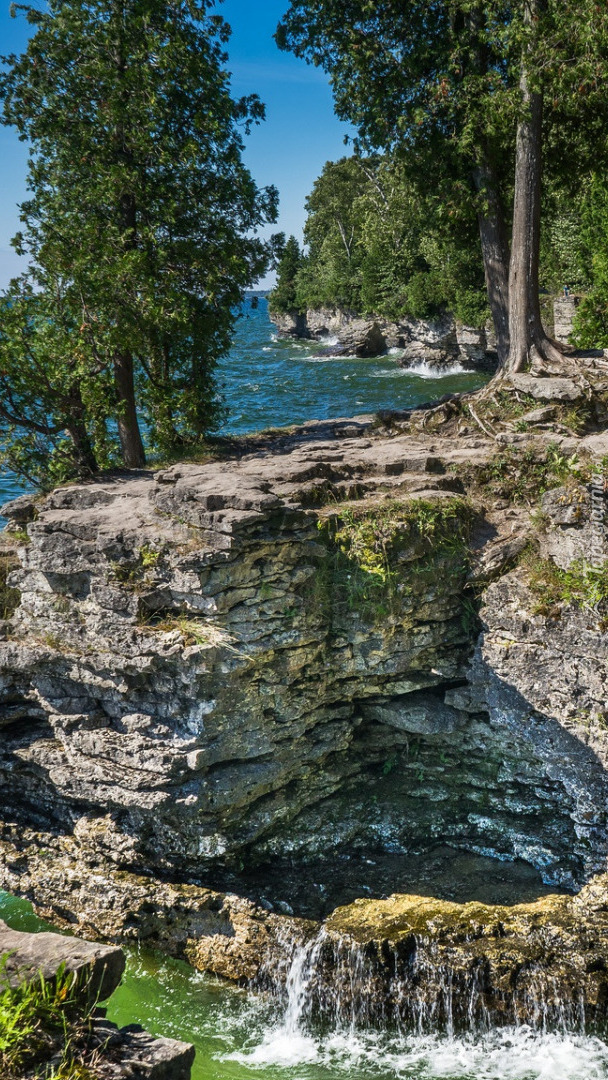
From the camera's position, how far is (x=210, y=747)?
9859 mm

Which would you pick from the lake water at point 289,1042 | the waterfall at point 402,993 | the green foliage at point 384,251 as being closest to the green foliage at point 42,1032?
the lake water at point 289,1042

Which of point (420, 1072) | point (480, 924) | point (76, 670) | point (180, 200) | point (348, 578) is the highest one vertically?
point (180, 200)

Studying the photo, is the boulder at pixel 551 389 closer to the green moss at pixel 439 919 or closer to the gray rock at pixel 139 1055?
the green moss at pixel 439 919

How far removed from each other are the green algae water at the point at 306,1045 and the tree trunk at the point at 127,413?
350 inches

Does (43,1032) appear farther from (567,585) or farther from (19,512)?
(19,512)

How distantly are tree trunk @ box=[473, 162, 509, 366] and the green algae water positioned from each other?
11.6 metres

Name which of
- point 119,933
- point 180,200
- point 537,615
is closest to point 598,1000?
point 537,615

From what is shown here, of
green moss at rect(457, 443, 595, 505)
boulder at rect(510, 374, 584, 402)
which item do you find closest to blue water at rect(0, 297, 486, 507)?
boulder at rect(510, 374, 584, 402)

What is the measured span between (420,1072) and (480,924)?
164 cm

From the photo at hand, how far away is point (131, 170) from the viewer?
13.8m

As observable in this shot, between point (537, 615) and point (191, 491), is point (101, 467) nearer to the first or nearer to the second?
point (191, 491)

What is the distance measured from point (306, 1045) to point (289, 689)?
399 centimetres

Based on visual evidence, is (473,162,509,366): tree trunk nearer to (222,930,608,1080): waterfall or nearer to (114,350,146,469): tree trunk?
(114,350,146,469): tree trunk

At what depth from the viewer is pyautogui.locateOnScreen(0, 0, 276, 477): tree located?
43.9 ft
